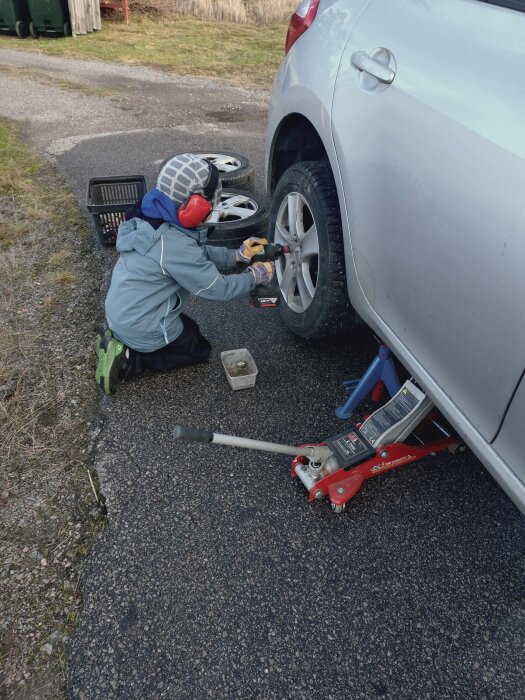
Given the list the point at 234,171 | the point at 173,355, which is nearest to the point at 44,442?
the point at 173,355

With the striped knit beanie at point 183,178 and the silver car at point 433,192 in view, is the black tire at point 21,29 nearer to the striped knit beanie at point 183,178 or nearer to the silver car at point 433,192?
the silver car at point 433,192

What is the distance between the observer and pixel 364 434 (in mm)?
2105

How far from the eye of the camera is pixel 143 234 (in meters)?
2.39

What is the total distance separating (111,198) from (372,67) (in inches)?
99.1

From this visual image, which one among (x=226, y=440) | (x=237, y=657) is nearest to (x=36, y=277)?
(x=226, y=440)

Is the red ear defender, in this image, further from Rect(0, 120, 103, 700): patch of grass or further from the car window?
the car window

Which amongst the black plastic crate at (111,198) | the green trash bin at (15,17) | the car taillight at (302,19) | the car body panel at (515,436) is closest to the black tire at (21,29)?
the green trash bin at (15,17)

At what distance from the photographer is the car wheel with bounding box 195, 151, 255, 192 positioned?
3.99 m

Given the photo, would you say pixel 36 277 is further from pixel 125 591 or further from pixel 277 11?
pixel 277 11

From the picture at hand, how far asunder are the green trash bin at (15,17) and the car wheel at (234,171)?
35.2ft

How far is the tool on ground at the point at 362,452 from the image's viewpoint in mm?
2008

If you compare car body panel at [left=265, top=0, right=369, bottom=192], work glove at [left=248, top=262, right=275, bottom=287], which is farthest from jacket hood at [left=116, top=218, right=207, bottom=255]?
car body panel at [left=265, top=0, right=369, bottom=192]

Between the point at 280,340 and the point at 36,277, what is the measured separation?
1.70m

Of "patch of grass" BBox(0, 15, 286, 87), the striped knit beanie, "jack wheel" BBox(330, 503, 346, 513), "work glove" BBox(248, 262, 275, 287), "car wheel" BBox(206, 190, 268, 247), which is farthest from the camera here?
"patch of grass" BBox(0, 15, 286, 87)
